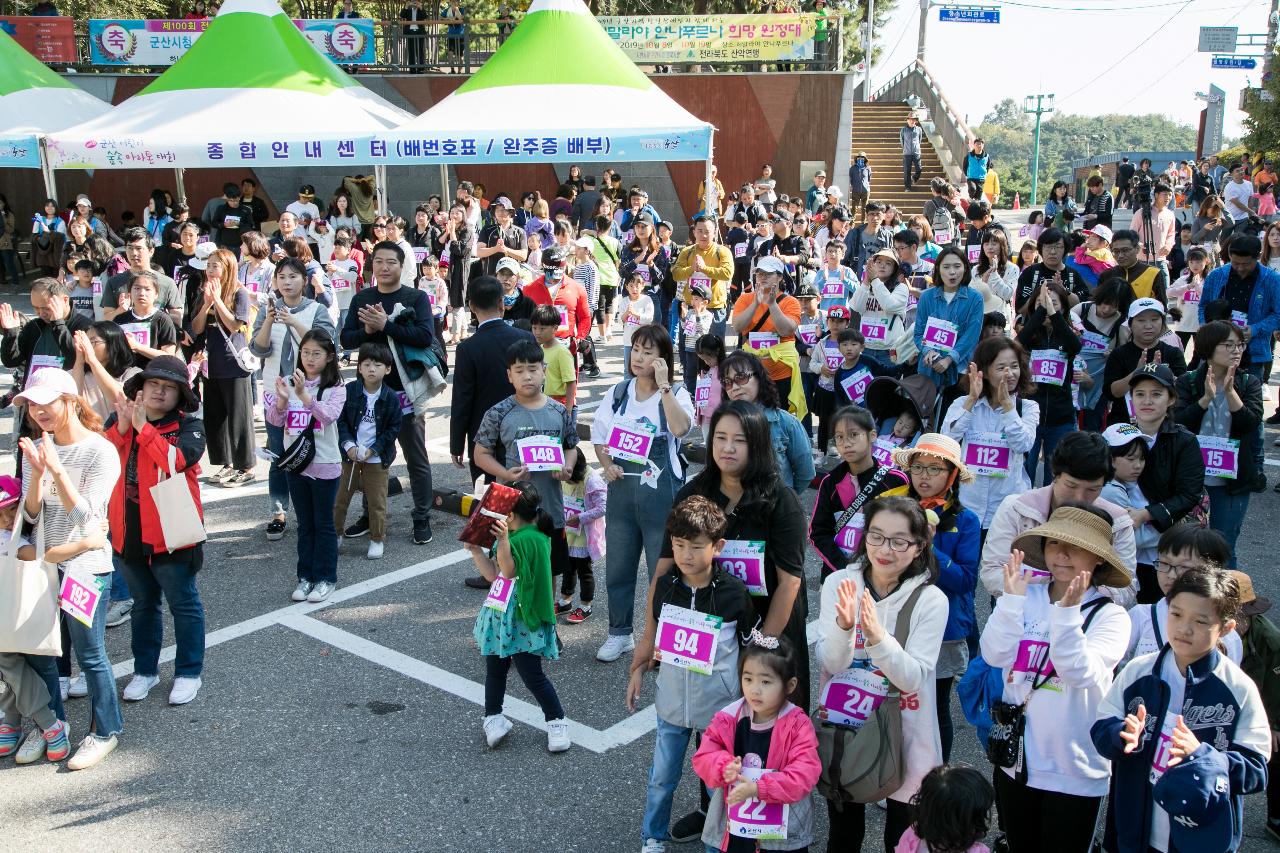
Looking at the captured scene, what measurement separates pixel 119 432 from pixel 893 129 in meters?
25.5

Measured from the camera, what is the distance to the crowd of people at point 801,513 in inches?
134

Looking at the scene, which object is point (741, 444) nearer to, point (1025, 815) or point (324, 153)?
point (1025, 815)

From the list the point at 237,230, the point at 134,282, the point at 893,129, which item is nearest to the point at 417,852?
the point at 134,282

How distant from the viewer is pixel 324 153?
14.8m

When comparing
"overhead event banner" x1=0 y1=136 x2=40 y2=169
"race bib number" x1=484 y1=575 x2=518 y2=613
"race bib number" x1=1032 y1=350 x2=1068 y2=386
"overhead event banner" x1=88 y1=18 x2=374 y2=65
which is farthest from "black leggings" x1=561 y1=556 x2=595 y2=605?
"overhead event banner" x1=88 y1=18 x2=374 y2=65

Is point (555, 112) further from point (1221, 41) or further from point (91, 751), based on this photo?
point (1221, 41)

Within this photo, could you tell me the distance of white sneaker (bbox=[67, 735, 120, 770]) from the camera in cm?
474

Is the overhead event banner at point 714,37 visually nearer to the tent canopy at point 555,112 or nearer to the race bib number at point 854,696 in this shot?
the tent canopy at point 555,112

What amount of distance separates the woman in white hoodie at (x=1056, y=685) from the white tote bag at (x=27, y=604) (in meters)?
3.85

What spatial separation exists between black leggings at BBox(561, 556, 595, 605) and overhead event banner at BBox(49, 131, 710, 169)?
29.5ft

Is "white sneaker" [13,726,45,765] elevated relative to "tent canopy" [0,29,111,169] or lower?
lower

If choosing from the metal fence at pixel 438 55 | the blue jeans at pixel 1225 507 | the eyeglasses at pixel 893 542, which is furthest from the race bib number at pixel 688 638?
the metal fence at pixel 438 55

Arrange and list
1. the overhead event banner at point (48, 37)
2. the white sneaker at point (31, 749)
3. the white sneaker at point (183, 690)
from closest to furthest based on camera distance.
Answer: the white sneaker at point (31, 749) < the white sneaker at point (183, 690) < the overhead event banner at point (48, 37)

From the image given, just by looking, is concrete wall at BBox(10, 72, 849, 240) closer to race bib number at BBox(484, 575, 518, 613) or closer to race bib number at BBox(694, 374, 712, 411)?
race bib number at BBox(694, 374, 712, 411)
